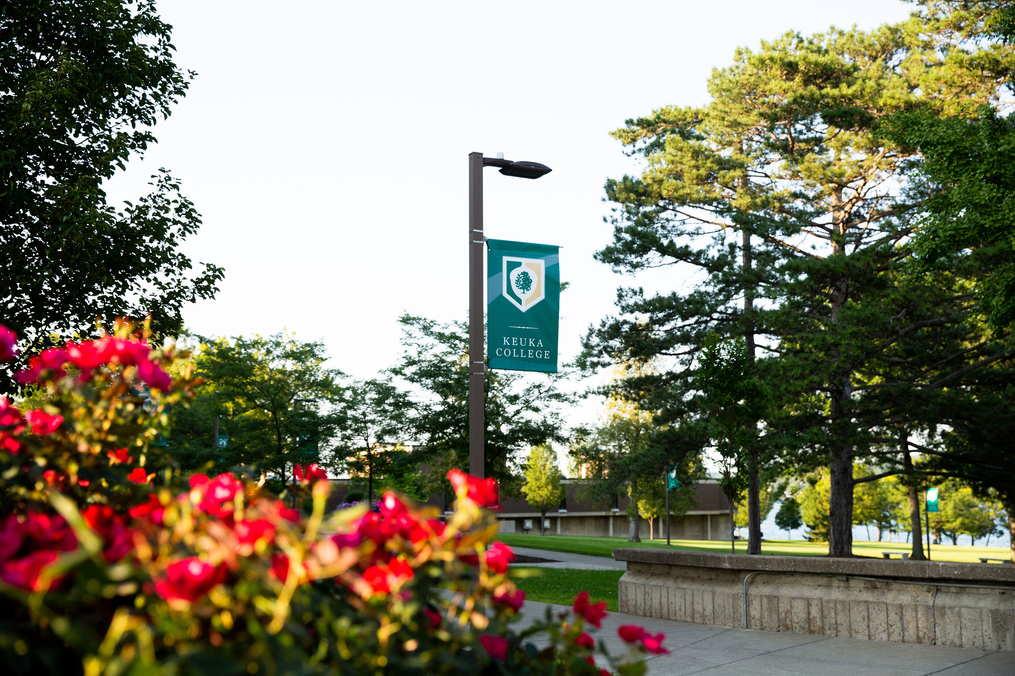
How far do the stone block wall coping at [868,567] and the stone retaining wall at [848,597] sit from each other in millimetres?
10

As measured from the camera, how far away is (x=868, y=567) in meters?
9.32

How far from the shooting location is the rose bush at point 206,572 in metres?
1.64

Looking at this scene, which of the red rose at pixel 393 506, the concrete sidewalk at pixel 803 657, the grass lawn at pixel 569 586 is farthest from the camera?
the grass lawn at pixel 569 586

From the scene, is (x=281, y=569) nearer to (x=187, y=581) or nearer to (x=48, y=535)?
(x=187, y=581)

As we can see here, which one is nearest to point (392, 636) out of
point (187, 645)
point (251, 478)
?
point (187, 645)

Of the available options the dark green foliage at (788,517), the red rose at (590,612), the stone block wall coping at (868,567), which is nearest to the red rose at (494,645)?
the red rose at (590,612)

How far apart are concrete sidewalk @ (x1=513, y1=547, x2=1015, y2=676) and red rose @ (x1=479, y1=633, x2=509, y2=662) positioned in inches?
205

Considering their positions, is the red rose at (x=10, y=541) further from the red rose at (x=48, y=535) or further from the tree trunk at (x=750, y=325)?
the tree trunk at (x=750, y=325)

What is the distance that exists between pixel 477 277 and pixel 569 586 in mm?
12169

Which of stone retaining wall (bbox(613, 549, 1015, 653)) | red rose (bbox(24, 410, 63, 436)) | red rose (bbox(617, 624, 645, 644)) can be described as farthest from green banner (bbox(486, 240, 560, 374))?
red rose (bbox(617, 624, 645, 644))

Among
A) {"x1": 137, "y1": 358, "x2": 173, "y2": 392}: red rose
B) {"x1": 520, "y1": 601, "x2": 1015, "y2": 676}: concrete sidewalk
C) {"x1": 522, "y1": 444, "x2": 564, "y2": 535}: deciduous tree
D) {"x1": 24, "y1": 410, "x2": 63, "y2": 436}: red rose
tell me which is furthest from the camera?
Answer: {"x1": 522, "y1": 444, "x2": 564, "y2": 535}: deciduous tree

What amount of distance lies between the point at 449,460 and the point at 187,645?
82.9ft

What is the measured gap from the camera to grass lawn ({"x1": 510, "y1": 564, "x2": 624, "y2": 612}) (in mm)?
15773

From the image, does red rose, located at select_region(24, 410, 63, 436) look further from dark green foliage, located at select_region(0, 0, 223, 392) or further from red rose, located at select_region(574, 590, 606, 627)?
dark green foliage, located at select_region(0, 0, 223, 392)
